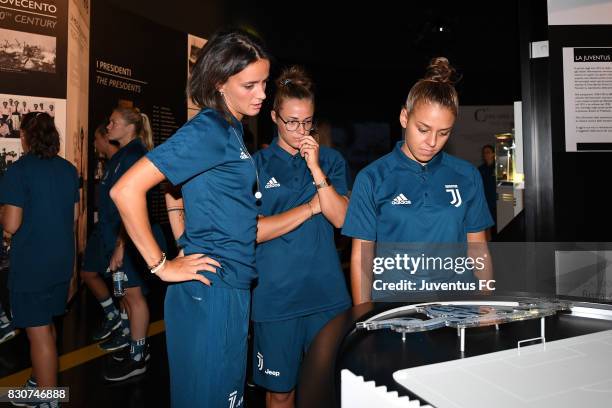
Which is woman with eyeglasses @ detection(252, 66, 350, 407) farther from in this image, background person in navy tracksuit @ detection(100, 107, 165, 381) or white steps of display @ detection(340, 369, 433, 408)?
background person in navy tracksuit @ detection(100, 107, 165, 381)

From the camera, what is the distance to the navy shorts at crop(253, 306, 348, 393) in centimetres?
201

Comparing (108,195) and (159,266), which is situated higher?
(108,195)

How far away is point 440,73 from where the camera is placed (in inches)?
71.7

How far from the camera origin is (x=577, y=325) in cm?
127

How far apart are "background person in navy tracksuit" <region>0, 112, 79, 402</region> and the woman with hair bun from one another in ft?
5.68

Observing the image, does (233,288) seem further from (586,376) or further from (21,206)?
(21,206)

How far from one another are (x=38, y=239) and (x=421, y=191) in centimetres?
198

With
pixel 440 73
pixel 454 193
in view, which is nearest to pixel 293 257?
pixel 454 193

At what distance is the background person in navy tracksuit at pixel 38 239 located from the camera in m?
2.66

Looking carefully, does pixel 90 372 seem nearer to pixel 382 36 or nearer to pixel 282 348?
pixel 282 348

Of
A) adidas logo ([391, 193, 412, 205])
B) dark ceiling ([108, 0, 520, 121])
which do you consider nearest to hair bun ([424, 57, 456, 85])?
adidas logo ([391, 193, 412, 205])

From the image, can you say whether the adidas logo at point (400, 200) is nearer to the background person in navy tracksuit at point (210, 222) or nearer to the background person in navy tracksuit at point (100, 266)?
the background person in navy tracksuit at point (210, 222)

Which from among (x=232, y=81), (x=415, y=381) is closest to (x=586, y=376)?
(x=415, y=381)

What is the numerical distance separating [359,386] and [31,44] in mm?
3964
